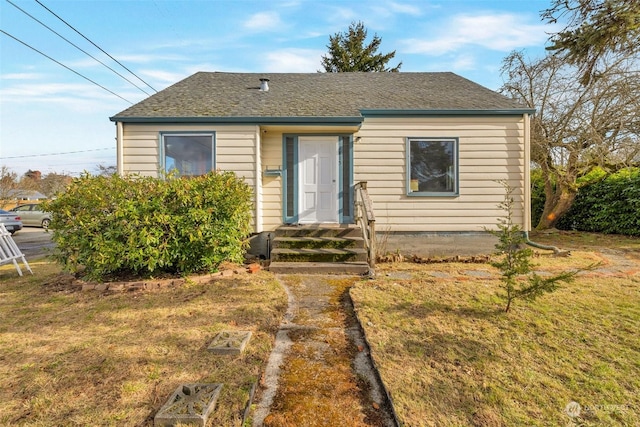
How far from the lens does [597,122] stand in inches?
403

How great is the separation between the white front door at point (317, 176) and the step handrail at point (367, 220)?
0.57m

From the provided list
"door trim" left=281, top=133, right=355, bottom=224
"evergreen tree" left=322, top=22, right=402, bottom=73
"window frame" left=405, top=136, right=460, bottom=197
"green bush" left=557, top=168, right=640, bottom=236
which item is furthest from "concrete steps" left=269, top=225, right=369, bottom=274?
"evergreen tree" left=322, top=22, right=402, bottom=73

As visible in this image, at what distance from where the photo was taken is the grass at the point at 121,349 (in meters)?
2.09

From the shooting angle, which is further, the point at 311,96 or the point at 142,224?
the point at 311,96

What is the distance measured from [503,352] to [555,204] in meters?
11.3

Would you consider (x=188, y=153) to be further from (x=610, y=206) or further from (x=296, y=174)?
(x=610, y=206)

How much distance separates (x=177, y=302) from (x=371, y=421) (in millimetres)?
3199

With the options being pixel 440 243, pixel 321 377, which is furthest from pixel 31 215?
pixel 321 377

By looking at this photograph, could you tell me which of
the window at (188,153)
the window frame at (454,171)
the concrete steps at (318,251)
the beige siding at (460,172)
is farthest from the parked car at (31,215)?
the window frame at (454,171)

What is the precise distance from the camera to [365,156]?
24.9 feet

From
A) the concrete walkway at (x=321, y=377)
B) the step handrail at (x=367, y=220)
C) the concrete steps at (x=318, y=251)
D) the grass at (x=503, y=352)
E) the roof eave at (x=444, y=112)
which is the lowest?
the concrete walkway at (x=321, y=377)

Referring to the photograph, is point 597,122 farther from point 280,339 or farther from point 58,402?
point 58,402

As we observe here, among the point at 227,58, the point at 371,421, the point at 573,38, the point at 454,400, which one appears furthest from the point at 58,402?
the point at 227,58

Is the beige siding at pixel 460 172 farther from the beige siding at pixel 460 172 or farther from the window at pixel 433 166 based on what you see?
the window at pixel 433 166
